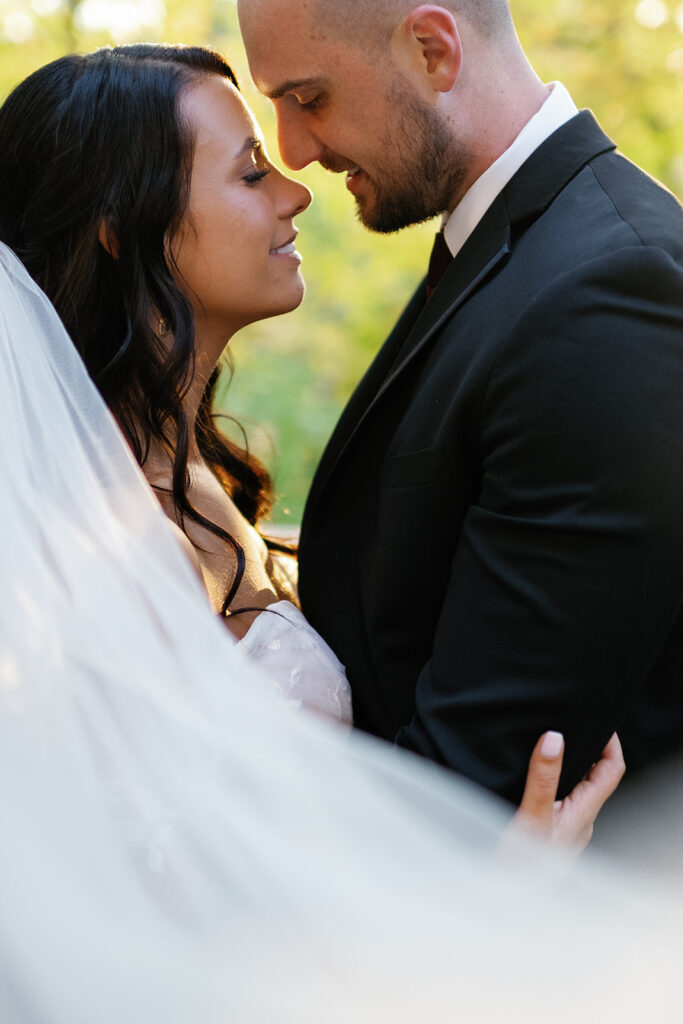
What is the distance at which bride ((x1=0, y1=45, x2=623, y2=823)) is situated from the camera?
2275mm

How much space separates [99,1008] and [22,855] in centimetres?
24

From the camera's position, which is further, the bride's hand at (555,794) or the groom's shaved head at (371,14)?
the groom's shaved head at (371,14)

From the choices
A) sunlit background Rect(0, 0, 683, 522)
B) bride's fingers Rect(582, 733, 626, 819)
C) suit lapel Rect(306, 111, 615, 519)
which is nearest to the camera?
bride's fingers Rect(582, 733, 626, 819)

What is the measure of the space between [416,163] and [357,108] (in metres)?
0.18

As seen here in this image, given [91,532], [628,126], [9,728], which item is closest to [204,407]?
[91,532]

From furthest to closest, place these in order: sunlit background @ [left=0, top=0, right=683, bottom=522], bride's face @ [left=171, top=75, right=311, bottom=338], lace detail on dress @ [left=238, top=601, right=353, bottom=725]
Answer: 1. sunlit background @ [left=0, top=0, right=683, bottom=522]
2. bride's face @ [left=171, top=75, right=311, bottom=338]
3. lace detail on dress @ [left=238, top=601, right=353, bottom=725]

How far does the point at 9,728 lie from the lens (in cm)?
154

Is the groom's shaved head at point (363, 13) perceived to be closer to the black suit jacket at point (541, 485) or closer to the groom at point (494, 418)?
the groom at point (494, 418)

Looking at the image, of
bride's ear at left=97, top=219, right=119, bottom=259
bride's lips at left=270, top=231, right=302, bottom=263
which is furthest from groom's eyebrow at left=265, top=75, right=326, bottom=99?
bride's ear at left=97, top=219, right=119, bottom=259

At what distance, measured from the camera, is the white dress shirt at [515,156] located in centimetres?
215

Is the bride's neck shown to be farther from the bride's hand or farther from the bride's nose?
the bride's hand

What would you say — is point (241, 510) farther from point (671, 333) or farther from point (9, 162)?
point (671, 333)

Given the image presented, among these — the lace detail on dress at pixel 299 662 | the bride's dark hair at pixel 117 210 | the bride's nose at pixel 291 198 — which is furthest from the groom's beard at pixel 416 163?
the lace detail on dress at pixel 299 662

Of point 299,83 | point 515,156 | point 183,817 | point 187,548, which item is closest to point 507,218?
point 515,156
